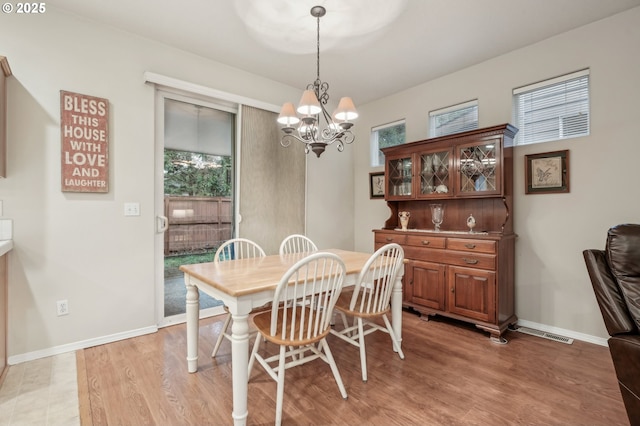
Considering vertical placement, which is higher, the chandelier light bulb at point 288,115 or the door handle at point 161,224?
the chandelier light bulb at point 288,115

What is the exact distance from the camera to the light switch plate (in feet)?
8.82

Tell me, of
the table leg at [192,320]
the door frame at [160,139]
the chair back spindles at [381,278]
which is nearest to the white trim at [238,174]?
the door frame at [160,139]

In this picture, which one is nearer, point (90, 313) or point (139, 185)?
point (90, 313)

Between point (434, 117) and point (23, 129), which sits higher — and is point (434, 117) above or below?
above

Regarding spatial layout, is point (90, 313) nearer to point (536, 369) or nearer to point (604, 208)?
point (536, 369)

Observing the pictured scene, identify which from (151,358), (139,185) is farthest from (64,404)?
(139,185)

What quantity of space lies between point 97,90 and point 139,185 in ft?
2.76

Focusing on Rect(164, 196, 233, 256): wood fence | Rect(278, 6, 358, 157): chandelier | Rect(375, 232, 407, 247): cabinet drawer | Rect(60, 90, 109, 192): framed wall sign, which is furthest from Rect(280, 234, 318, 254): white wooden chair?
Rect(60, 90, 109, 192): framed wall sign

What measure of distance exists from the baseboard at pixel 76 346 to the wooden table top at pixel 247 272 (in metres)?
1.14

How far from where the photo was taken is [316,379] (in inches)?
79.3

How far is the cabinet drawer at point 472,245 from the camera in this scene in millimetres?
2701

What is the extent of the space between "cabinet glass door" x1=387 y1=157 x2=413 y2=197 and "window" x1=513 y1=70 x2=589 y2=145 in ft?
3.62

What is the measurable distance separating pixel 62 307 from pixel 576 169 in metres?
4.47

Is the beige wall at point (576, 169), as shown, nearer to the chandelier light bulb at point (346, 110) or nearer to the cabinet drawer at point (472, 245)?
the cabinet drawer at point (472, 245)
